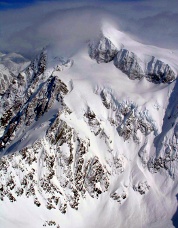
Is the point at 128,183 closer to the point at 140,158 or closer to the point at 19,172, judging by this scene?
the point at 140,158

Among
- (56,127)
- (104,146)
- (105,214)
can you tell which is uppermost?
(56,127)

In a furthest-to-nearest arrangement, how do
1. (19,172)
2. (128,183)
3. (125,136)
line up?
(125,136) < (128,183) < (19,172)

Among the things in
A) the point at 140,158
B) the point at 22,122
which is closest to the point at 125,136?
the point at 140,158

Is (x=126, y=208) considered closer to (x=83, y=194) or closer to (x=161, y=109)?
(x=83, y=194)

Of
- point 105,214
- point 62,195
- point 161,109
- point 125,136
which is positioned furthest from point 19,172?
point 161,109

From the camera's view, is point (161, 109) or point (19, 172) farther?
point (161, 109)

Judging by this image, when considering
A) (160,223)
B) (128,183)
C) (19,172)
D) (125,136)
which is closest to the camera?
(19,172)

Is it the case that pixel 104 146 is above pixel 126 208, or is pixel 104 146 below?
above
